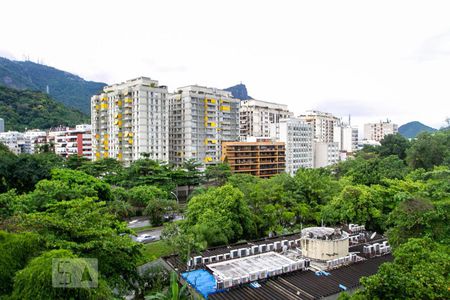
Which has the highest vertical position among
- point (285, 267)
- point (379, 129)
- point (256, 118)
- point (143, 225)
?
point (256, 118)

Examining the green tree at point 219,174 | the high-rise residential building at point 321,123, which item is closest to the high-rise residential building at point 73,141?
the green tree at point 219,174

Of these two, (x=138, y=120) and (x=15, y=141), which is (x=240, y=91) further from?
(x=138, y=120)

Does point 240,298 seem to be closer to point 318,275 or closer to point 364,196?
point 318,275

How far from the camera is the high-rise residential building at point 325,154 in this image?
8031 cm

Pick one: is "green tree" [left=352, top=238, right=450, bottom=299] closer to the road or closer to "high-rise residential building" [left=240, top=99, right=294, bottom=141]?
the road

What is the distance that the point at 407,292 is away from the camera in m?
8.72

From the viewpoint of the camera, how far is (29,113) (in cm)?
10900

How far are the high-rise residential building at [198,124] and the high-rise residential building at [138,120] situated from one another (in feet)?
13.0

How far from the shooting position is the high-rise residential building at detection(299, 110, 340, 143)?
97750mm

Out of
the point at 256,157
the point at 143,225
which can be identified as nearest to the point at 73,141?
the point at 256,157

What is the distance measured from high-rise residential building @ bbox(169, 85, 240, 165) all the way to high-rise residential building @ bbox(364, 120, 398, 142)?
325 feet

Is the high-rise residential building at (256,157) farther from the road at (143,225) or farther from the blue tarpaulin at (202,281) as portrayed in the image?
the blue tarpaulin at (202,281)

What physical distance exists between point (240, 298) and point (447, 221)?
11.1 m

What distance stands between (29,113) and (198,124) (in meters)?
76.9
